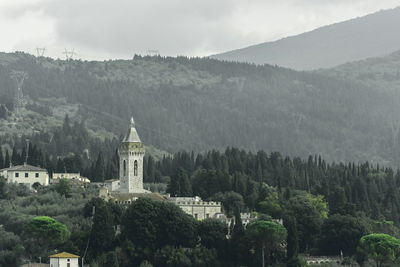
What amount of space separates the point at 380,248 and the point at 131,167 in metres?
33.3

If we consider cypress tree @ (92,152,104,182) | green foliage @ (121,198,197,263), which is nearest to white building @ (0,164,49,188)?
cypress tree @ (92,152,104,182)

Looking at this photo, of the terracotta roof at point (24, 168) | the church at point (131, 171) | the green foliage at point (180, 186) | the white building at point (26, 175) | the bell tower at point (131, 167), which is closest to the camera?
the church at point (131, 171)

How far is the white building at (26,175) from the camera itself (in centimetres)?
→ 14688

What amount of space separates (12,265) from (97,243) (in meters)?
9.14

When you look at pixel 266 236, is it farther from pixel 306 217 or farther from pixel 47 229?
pixel 47 229

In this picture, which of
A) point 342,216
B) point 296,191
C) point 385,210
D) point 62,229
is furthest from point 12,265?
point 385,210

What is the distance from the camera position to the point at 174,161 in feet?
599

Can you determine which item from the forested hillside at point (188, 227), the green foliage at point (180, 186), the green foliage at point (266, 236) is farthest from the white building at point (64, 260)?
the green foliage at point (180, 186)

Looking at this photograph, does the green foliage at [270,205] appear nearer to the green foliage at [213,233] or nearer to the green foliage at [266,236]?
the green foliage at [266,236]

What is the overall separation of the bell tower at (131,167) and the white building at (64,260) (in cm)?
2485

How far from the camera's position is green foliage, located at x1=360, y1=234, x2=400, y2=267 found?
122375 millimetres

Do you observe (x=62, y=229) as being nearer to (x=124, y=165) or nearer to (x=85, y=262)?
(x=85, y=262)

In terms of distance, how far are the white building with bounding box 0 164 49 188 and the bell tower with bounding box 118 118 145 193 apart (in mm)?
14169

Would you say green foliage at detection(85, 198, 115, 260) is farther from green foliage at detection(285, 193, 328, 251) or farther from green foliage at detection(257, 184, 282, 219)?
green foliage at detection(257, 184, 282, 219)
